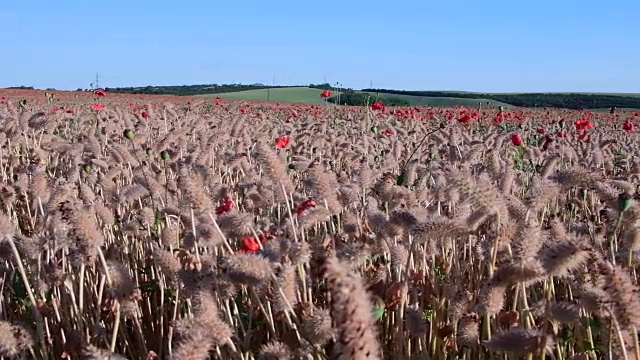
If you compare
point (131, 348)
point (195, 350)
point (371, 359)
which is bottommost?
point (131, 348)

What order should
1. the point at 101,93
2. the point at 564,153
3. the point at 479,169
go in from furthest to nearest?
the point at 101,93, the point at 564,153, the point at 479,169

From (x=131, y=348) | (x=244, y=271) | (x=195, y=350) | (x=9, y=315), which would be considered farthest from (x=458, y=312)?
(x=9, y=315)

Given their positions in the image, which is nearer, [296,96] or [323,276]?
→ [323,276]

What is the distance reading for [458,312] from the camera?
93.4 inches

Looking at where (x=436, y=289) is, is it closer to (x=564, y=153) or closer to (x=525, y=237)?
(x=525, y=237)

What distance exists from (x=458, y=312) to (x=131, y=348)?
1.24m

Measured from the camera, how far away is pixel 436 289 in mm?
2730

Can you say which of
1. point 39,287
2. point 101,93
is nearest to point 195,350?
point 39,287

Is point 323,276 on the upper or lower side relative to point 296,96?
upper

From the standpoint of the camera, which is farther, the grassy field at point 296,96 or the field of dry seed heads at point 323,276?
the grassy field at point 296,96

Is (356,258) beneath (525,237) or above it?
beneath

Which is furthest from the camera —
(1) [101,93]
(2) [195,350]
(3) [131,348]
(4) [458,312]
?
(1) [101,93]

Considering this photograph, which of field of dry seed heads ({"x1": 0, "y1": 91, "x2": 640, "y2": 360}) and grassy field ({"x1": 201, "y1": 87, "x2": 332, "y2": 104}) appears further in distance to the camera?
grassy field ({"x1": 201, "y1": 87, "x2": 332, "y2": 104})

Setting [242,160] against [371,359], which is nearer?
[371,359]
